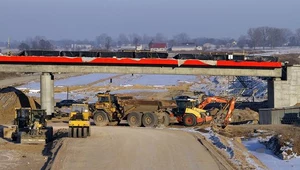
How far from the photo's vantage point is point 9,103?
5347 cm

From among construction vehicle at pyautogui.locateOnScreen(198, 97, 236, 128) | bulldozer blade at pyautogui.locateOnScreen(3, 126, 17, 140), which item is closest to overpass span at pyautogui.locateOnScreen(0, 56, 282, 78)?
construction vehicle at pyautogui.locateOnScreen(198, 97, 236, 128)

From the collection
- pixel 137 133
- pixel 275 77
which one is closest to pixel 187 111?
pixel 137 133

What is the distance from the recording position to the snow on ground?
3108 centimetres

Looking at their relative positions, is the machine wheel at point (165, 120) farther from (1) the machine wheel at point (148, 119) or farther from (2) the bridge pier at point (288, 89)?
(2) the bridge pier at point (288, 89)

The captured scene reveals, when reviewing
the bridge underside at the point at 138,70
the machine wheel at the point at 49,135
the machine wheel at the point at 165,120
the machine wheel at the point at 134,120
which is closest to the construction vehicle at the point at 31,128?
the machine wheel at the point at 49,135

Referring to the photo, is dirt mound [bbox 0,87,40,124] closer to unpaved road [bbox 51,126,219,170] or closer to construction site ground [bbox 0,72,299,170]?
construction site ground [bbox 0,72,299,170]

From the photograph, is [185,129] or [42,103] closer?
[185,129]

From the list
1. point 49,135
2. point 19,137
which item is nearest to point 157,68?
point 49,135

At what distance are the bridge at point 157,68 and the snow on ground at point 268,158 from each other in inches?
693

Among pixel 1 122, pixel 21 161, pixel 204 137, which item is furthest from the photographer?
pixel 1 122

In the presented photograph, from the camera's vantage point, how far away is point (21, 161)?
3328cm

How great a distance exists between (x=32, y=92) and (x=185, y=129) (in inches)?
1632

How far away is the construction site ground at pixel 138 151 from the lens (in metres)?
29.6

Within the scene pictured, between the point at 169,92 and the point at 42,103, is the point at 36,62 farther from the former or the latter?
the point at 169,92
